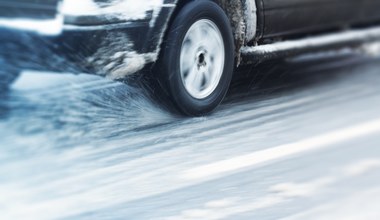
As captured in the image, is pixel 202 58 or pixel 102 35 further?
pixel 202 58

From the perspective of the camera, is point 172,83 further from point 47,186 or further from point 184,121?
point 47,186

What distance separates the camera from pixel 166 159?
3781 millimetres

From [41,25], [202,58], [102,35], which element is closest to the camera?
[41,25]

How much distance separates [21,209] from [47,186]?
24 cm

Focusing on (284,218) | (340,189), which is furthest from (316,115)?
(284,218)

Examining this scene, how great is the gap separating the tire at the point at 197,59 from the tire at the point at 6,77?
78cm

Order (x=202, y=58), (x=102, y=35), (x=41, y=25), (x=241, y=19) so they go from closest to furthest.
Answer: (x=41, y=25)
(x=102, y=35)
(x=202, y=58)
(x=241, y=19)

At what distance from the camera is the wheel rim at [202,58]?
4027 millimetres

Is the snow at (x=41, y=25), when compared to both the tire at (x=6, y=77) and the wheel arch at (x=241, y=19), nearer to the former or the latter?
the tire at (x=6, y=77)

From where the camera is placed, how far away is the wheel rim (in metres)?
4.03

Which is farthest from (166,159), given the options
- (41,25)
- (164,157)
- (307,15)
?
(307,15)

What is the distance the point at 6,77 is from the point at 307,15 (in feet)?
7.99

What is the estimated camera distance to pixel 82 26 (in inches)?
143

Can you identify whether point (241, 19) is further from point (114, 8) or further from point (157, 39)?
point (114, 8)
